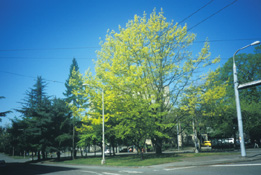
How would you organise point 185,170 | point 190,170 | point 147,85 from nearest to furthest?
point 190,170 < point 185,170 < point 147,85

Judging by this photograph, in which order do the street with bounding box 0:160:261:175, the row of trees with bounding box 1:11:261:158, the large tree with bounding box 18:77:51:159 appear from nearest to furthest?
the street with bounding box 0:160:261:175
the row of trees with bounding box 1:11:261:158
the large tree with bounding box 18:77:51:159

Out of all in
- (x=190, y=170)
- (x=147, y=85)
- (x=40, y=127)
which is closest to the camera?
(x=190, y=170)

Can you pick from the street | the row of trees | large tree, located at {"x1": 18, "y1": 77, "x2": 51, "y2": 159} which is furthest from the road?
large tree, located at {"x1": 18, "y1": 77, "x2": 51, "y2": 159}

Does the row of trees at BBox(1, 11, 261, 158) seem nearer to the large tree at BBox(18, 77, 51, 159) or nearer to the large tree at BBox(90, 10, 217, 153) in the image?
the large tree at BBox(90, 10, 217, 153)

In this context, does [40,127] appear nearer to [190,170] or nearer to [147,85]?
[147,85]

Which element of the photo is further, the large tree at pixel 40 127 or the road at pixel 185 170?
the large tree at pixel 40 127

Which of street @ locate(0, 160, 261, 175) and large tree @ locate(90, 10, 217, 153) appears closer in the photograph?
street @ locate(0, 160, 261, 175)

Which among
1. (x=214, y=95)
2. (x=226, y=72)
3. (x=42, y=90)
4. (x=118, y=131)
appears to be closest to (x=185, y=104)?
(x=214, y=95)

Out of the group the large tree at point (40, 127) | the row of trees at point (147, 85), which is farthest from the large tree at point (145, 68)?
the large tree at point (40, 127)

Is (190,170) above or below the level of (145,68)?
below

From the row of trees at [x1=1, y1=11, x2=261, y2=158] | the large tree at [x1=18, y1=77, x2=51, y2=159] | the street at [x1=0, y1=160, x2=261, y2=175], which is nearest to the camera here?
the street at [x1=0, y1=160, x2=261, y2=175]

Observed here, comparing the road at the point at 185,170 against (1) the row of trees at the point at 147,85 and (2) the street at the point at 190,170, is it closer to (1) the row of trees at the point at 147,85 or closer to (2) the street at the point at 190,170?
(2) the street at the point at 190,170

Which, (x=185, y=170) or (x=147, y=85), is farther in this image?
(x=147, y=85)

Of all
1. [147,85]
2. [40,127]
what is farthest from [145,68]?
[40,127]
